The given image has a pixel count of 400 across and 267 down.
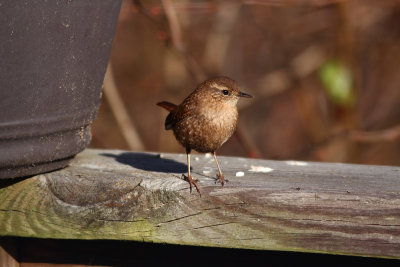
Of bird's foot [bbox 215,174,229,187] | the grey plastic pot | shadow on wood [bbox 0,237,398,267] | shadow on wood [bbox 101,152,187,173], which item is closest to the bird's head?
shadow on wood [bbox 101,152,187,173]

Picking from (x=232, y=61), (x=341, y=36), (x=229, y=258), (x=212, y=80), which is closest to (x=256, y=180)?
(x=229, y=258)

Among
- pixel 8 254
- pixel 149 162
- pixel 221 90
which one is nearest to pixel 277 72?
pixel 221 90

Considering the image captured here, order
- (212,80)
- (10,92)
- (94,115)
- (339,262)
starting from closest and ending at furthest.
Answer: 1. (10,92)
2. (339,262)
3. (94,115)
4. (212,80)

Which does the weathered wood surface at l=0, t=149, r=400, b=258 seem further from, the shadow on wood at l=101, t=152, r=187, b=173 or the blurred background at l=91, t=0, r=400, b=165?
the blurred background at l=91, t=0, r=400, b=165

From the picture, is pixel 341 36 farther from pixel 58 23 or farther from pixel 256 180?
pixel 58 23

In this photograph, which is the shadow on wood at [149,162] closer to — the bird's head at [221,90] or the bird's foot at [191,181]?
the bird's foot at [191,181]

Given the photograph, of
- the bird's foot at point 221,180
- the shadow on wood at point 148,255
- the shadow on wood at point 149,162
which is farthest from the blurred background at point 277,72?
the shadow on wood at point 148,255
